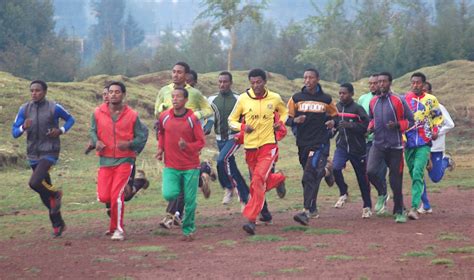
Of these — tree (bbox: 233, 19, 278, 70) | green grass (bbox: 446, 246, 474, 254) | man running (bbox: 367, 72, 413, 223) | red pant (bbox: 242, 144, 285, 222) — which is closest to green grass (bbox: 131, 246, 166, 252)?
red pant (bbox: 242, 144, 285, 222)

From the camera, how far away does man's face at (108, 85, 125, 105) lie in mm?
13086

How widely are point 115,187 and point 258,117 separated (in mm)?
2070

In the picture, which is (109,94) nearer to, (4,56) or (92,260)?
(92,260)

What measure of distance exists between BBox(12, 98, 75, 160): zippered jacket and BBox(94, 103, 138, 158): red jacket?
72 cm

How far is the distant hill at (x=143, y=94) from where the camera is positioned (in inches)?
1097

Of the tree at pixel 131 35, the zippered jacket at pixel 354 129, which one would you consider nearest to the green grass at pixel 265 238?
the zippered jacket at pixel 354 129

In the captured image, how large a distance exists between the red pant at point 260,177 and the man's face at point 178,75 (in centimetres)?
135

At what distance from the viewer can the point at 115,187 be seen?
42.9 feet

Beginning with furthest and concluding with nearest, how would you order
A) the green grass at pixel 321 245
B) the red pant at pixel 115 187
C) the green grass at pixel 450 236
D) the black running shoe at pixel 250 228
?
the black running shoe at pixel 250 228
the red pant at pixel 115 187
the green grass at pixel 450 236
the green grass at pixel 321 245

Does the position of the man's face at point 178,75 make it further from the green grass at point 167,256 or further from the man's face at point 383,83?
the green grass at point 167,256

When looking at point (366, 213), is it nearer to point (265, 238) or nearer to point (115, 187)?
point (265, 238)

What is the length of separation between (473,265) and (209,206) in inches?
298

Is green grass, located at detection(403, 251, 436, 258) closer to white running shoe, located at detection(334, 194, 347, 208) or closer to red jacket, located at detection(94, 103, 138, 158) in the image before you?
red jacket, located at detection(94, 103, 138, 158)

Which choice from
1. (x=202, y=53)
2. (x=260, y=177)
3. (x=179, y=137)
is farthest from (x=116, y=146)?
(x=202, y=53)
